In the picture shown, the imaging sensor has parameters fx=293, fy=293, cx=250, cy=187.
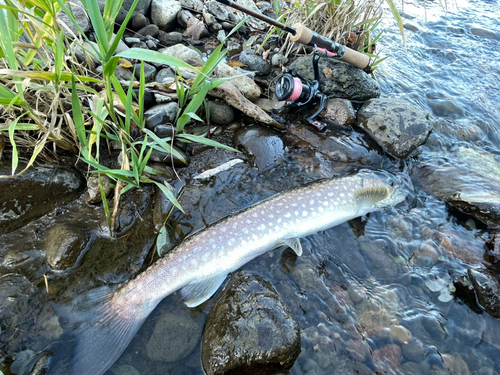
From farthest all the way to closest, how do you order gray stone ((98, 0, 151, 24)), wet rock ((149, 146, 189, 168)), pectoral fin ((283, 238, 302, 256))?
1. gray stone ((98, 0, 151, 24))
2. wet rock ((149, 146, 189, 168))
3. pectoral fin ((283, 238, 302, 256))

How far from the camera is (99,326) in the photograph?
2189 mm

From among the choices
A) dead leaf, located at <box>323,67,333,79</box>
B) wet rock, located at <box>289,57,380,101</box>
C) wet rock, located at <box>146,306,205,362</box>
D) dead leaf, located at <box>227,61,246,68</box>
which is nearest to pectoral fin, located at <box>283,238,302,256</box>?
wet rock, located at <box>146,306,205,362</box>

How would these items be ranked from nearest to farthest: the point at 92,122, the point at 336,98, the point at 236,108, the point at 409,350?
the point at 409,350, the point at 92,122, the point at 236,108, the point at 336,98

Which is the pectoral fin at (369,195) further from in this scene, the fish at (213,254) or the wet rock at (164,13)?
the wet rock at (164,13)

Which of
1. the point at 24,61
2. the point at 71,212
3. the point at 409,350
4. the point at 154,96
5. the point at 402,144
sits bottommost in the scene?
the point at 409,350

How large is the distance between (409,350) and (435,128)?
11.3 feet

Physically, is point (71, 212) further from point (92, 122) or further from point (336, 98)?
point (336, 98)

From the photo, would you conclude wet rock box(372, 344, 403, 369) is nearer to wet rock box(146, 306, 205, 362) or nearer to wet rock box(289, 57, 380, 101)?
wet rock box(146, 306, 205, 362)

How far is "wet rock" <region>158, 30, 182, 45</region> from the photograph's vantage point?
5180mm

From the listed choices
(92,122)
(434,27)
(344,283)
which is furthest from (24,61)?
(434,27)

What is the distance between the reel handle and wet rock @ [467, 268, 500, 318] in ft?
10.2

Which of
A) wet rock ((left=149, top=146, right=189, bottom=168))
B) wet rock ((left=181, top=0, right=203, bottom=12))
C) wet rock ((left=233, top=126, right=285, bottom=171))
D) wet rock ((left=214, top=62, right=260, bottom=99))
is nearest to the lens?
wet rock ((left=149, top=146, right=189, bottom=168))

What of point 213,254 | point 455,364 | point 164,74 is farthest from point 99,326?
point 164,74

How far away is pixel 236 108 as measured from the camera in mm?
3811
